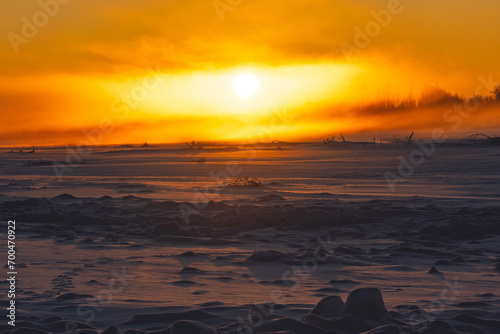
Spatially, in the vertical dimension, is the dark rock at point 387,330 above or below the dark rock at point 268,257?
below

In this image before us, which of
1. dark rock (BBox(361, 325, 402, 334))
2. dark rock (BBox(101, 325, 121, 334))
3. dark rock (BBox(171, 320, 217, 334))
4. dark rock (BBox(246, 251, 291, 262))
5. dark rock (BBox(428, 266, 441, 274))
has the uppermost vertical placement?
dark rock (BBox(246, 251, 291, 262))

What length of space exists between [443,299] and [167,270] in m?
3.22

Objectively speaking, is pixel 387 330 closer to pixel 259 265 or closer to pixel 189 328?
pixel 189 328

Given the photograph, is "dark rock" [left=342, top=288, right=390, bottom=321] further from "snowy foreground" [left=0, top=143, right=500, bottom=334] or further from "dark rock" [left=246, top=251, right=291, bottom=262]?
"dark rock" [left=246, top=251, right=291, bottom=262]

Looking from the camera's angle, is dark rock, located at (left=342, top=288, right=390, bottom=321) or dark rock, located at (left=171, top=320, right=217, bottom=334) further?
dark rock, located at (left=342, top=288, right=390, bottom=321)

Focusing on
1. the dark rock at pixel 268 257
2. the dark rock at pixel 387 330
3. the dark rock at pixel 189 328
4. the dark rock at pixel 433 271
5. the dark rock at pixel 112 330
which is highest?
the dark rock at pixel 268 257

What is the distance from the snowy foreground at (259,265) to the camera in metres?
4.66

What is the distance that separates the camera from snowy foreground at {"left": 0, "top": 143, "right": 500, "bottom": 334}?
15.3 ft

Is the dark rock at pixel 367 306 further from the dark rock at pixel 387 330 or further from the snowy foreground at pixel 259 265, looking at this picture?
the dark rock at pixel 387 330

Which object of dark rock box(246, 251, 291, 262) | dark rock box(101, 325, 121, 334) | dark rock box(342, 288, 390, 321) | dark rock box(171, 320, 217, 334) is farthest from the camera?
dark rock box(246, 251, 291, 262)

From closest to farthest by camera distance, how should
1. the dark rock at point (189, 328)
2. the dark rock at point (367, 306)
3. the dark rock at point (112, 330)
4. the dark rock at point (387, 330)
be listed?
the dark rock at point (189, 328) < the dark rock at point (387, 330) < the dark rock at point (112, 330) < the dark rock at point (367, 306)

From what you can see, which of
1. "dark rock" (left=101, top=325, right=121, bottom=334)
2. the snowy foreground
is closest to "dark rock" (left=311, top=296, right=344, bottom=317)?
the snowy foreground

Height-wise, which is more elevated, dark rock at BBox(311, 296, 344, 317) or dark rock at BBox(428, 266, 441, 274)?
dark rock at BBox(428, 266, 441, 274)

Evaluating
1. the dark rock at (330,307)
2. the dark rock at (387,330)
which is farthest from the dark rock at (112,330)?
the dark rock at (387,330)
